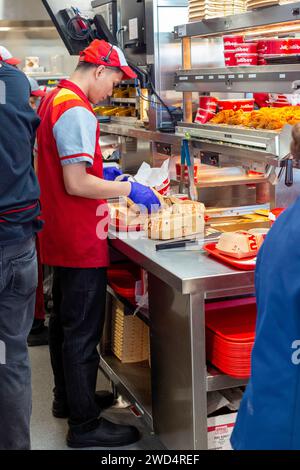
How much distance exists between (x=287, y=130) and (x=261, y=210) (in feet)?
2.89

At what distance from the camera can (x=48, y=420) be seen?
12.0 ft

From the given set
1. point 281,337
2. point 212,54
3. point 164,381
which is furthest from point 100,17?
point 281,337

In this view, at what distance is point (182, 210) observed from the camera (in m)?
3.18

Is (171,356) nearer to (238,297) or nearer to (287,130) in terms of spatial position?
(238,297)

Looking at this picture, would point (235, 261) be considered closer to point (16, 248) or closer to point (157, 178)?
point (16, 248)

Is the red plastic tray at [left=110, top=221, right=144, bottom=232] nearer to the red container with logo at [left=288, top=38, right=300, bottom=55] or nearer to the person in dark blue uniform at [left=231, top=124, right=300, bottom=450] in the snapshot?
the red container with logo at [left=288, top=38, right=300, bottom=55]

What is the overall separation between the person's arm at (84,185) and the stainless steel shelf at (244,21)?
87 centimetres

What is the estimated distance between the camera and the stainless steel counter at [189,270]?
254cm

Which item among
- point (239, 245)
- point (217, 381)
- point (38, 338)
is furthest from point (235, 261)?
point (38, 338)

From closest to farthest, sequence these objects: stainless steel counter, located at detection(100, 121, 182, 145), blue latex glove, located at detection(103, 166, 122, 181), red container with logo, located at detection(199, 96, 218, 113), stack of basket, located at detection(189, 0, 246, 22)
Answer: stack of basket, located at detection(189, 0, 246, 22)
red container with logo, located at detection(199, 96, 218, 113)
blue latex glove, located at detection(103, 166, 122, 181)
stainless steel counter, located at detection(100, 121, 182, 145)

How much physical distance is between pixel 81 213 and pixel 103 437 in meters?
1.09

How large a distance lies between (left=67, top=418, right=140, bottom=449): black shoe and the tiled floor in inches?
1.6

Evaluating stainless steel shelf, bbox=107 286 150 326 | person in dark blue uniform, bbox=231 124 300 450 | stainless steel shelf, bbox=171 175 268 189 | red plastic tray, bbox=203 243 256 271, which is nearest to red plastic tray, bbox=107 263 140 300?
stainless steel shelf, bbox=107 286 150 326

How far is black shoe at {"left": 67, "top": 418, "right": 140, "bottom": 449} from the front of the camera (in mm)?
3328
